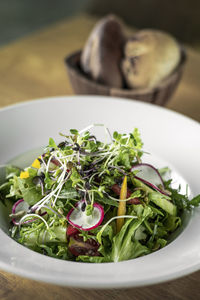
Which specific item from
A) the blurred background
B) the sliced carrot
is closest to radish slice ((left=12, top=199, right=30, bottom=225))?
the sliced carrot

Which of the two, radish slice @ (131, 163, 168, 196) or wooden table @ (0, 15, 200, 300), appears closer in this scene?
wooden table @ (0, 15, 200, 300)

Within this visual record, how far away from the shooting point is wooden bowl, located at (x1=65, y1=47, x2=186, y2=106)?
2322 millimetres

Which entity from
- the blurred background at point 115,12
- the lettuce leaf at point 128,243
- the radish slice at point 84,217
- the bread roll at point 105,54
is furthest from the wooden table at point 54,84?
the blurred background at point 115,12

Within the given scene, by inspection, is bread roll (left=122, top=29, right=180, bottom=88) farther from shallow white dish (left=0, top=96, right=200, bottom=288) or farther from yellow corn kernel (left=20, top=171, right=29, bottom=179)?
yellow corn kernel (left=20, top=171, right=29, bottom=179)

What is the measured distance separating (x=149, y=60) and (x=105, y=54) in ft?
0.91

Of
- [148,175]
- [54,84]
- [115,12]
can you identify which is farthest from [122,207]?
[115,12]

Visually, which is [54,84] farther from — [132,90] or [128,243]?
[128,243]

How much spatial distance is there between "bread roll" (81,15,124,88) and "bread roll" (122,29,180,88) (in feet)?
0.21

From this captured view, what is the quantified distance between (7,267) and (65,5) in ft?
20.7

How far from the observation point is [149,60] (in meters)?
2.45

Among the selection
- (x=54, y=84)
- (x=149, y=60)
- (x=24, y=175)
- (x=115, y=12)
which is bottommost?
(x=115, y=12)

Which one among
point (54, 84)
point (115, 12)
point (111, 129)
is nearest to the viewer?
point (111, 129)

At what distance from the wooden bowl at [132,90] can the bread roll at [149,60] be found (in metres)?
0.06

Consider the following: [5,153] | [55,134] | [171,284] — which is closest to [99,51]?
[55,134]
